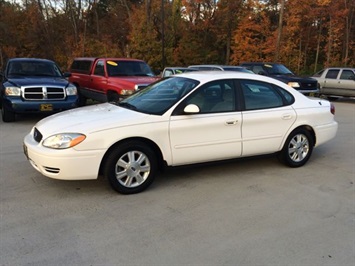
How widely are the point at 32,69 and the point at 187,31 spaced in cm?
3047

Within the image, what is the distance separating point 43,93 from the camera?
8875 millimetres

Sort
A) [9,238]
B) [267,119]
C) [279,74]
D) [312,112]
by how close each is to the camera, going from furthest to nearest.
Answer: [279,74] → [312,112] → [267,119] → [9,238]

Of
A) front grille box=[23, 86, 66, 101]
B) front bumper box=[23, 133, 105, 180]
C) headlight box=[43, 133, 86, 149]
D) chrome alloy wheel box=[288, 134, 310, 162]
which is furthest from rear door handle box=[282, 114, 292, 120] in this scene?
front grille box=[23, 86, 66, 101]

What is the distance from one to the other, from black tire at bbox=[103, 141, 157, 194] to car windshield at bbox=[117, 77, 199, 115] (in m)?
0.56


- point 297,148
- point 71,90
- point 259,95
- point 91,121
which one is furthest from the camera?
point 71,90

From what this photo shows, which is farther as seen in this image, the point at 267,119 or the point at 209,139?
the point at 267,119

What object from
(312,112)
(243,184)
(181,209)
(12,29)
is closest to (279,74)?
(312,112)

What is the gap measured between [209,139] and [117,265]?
7.56 feet

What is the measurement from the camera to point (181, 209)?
4.05 metres

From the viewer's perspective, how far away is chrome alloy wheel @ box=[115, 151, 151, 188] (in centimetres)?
435

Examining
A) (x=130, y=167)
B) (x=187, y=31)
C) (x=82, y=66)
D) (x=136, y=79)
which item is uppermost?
(x=187, y=31)

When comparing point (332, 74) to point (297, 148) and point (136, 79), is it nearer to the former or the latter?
point (136, 79)

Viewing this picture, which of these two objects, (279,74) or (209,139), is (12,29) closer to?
(279,74)

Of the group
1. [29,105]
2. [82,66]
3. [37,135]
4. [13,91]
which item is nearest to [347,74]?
[82,66]
